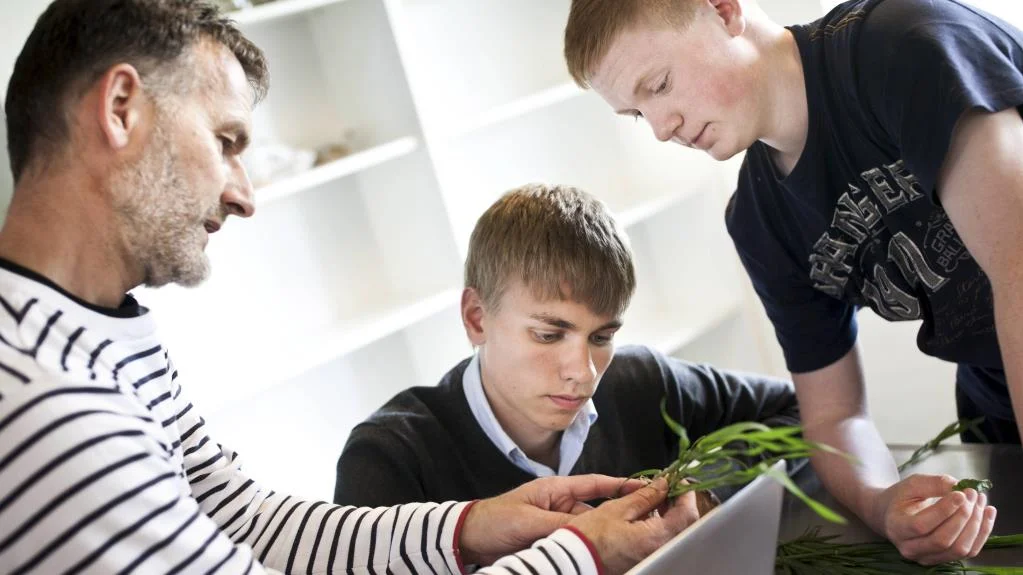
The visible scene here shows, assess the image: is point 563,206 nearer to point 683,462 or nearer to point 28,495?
point 683,462

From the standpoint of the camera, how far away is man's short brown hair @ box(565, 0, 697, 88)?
1368 mm

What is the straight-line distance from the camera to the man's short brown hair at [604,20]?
137 centimetres

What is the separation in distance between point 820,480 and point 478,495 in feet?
1.56

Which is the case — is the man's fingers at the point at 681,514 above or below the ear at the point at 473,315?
below

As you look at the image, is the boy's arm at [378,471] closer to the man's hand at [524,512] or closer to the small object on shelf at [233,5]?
the man's hand at [524,512]

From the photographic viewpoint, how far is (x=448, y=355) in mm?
3020

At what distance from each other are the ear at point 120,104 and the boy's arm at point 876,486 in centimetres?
93

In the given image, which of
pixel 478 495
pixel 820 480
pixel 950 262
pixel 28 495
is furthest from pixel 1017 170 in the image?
pixel 28 495

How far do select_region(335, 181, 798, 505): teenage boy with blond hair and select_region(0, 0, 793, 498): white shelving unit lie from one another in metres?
1.03

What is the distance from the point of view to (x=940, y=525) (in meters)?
1.22

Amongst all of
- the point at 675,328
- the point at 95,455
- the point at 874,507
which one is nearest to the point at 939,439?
the point at 874,507

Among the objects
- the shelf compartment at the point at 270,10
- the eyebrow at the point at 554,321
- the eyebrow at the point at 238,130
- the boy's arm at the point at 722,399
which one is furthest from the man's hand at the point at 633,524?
the shelf compartment at the point at 270,10

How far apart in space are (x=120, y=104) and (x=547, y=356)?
0.69 meters

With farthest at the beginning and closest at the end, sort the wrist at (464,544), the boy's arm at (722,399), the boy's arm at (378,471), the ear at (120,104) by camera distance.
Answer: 1. the boy's arm at (722,399)
2. the boy's arm at (378,471)
3. the wrist at (464,544)
4. the ear at (120,104)
